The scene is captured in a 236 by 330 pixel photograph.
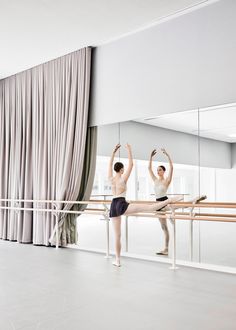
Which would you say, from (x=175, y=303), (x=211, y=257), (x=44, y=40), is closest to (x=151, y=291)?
(x=175, y=303)

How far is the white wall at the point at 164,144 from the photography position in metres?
5.21

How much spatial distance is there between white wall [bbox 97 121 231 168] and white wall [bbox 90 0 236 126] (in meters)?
0.20

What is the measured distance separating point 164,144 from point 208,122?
2.39 feet

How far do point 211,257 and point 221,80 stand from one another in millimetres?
2297

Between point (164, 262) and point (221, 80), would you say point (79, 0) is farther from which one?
point (164, 262)

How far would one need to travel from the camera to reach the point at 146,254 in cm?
582

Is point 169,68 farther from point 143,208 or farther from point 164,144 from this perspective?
point 143,208

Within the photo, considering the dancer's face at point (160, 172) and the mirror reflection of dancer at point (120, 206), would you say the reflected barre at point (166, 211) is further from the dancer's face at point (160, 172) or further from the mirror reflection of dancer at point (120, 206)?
the dancer's face at point (160, 172)

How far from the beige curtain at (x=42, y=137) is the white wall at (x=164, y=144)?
0.52 meters

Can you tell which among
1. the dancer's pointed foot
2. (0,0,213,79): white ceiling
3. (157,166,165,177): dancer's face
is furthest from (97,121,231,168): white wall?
(0,0,213,79): white ceiling

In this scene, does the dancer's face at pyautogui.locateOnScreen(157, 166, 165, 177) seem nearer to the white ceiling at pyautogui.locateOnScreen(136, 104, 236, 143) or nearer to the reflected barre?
the reflected barre

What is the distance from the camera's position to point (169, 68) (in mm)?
5547

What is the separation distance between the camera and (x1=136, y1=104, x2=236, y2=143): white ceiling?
503 cm

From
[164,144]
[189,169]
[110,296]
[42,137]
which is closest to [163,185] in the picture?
[189,169]
